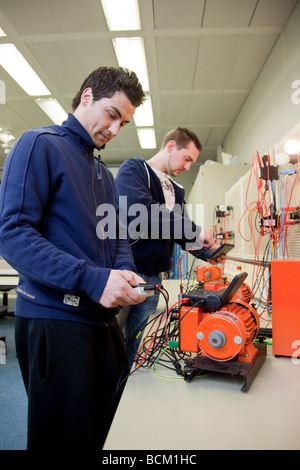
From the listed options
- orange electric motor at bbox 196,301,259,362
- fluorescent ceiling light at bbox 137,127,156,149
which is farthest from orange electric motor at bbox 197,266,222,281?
fluorescent ceiling light at bbox 137,127,156,149

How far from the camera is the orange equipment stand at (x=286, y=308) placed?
3.18 feet

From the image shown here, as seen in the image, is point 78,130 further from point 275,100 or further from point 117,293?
point 275,100

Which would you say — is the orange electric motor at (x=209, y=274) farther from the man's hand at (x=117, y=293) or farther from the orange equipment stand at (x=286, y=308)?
the man's hand at (x=117, y=293)

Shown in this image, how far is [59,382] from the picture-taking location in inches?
26.8

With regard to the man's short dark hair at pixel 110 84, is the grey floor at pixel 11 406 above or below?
below

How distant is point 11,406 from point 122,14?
2.98 m

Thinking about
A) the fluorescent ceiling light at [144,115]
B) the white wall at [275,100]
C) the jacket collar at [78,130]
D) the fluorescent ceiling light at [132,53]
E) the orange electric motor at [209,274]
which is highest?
the fluorescent ceiling light at [132,53]

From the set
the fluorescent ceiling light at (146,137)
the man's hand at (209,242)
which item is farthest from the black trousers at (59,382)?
the fluorescent ceiling light at (146,137)

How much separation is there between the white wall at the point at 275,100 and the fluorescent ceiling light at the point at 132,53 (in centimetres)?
124

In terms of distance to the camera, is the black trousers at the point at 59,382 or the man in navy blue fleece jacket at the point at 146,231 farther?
the man in navy blue fleece jacket at the point at 146,231

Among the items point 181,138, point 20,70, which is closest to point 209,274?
point 181,138

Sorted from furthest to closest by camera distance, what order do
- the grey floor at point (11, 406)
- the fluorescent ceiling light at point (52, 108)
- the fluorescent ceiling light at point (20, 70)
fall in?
the fluorescent ceiling light at point (52, 108)
the fluorescent ceiling light at point (20, 70)
the grey floor at point (11, 406)

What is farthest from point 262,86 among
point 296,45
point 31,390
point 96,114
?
point 31,390

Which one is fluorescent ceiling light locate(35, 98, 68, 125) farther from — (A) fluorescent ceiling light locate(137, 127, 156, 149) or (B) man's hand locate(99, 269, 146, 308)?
(B) man's hand locate(99, 269, 146, 308)
